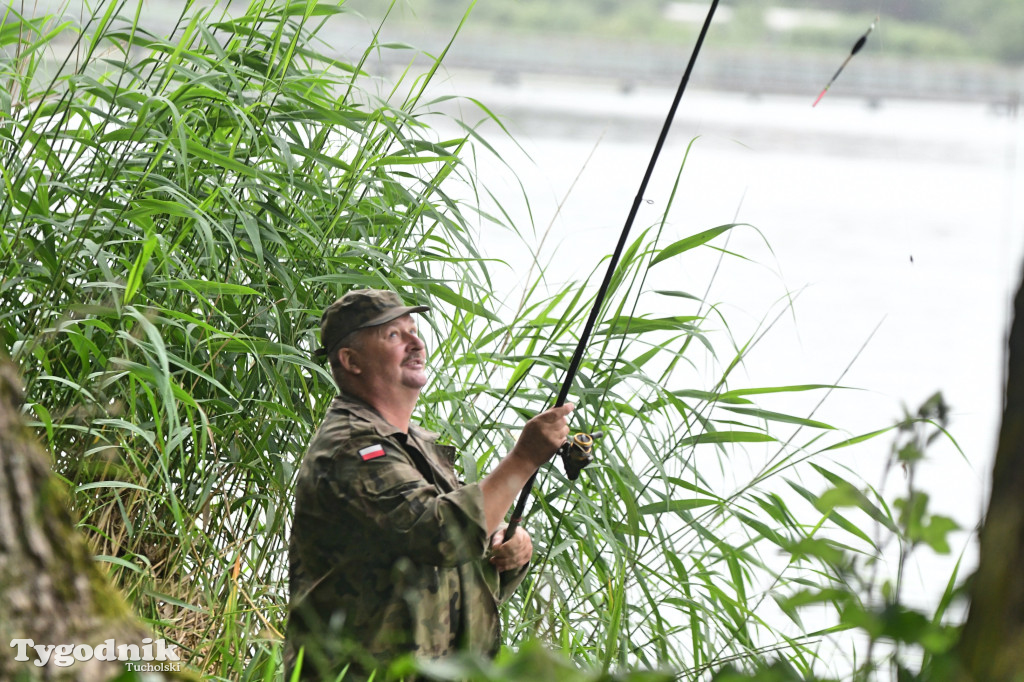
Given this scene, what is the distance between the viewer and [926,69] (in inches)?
317

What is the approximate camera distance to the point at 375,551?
166 centimetres

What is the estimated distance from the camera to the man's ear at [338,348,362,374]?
1874mm

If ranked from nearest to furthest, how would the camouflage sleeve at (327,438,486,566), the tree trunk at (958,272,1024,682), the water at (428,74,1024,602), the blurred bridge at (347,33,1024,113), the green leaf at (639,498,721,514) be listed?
the tree trunk at (958,272,1024,682) → the camouflage sleeve at (327,438,486,566) → the green leaf at (639,498,721,514) → the water at (428,74,1024,602) → the blurred bridge at (347,33,1024,113)

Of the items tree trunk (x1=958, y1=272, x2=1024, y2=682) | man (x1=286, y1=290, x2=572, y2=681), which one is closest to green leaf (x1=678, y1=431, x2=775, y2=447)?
man (x1=286, y1=290, x2=572, y2=681)

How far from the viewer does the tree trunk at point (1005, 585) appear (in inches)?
24.0

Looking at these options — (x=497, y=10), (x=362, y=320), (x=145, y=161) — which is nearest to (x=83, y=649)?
(x=362, y=320)

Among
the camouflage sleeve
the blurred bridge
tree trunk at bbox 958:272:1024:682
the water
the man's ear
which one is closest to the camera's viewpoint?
tree trunk at bbox 958:272:1024:682

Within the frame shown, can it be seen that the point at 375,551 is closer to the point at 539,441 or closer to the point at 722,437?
the point at 539,441

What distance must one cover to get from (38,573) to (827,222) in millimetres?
6395

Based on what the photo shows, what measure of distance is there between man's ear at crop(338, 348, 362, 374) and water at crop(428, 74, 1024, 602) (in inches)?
51.7

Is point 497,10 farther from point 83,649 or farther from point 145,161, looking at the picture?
point 83,649

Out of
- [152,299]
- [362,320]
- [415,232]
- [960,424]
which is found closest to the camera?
[362,320]

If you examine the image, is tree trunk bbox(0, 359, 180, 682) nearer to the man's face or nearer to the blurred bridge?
the man's face

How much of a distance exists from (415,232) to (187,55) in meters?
0.70
